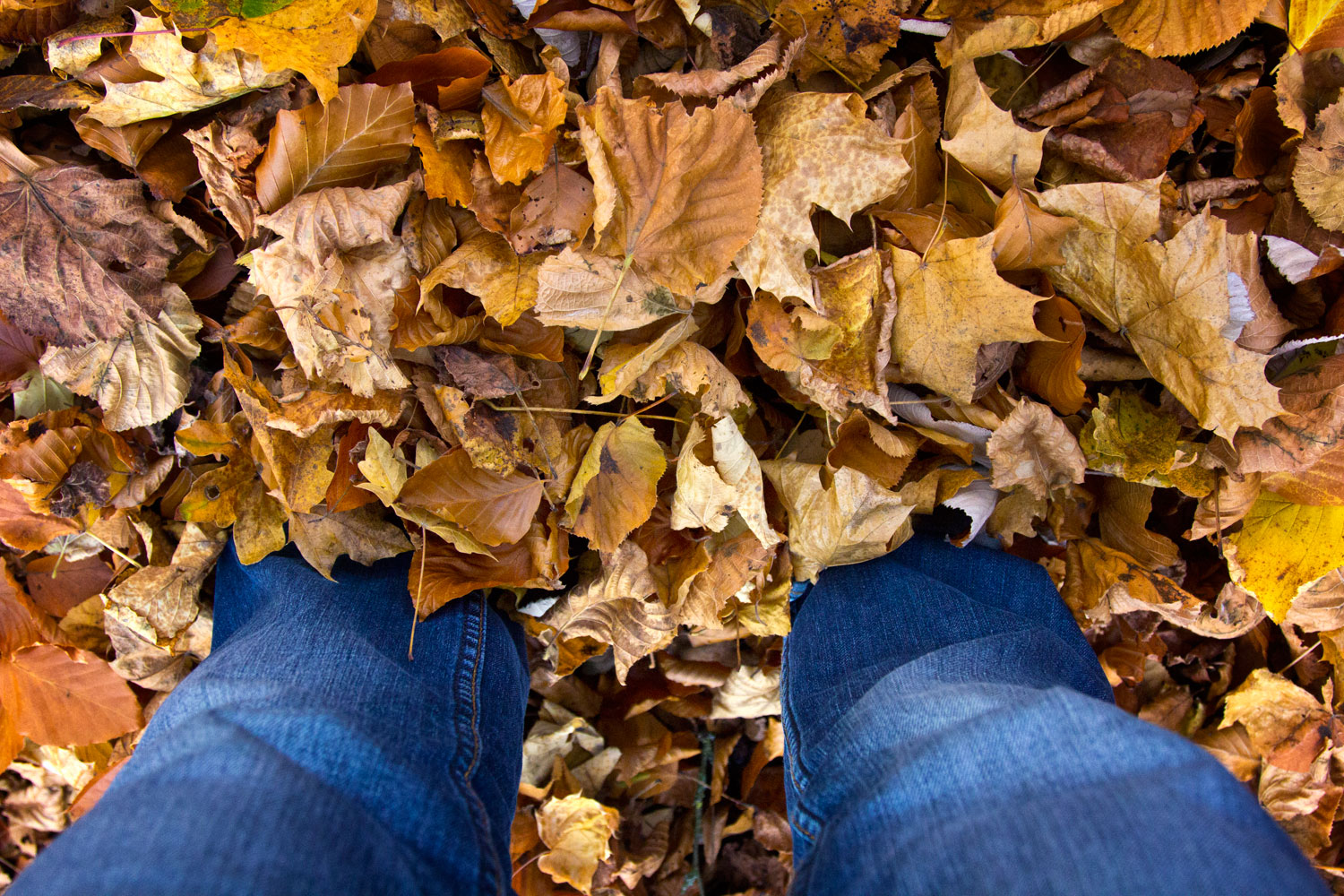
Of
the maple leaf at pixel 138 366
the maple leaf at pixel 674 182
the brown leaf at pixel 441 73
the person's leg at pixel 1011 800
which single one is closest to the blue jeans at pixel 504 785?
the person's leg at pixel 1011 800

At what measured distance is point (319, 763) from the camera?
1.79 ft

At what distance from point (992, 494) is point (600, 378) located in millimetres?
515

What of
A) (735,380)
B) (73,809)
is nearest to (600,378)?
(735,380)

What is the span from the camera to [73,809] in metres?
1.20

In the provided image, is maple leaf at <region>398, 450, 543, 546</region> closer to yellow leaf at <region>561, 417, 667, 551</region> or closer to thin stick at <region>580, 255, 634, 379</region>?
yellow leaf at <region>561, 417, 667, 551</region>

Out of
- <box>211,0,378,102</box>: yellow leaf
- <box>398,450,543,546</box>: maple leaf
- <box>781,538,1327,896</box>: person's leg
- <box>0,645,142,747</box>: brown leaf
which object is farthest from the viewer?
<box>0,645,142,747</box>: brown leaf

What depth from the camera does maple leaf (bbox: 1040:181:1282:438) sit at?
0.76m

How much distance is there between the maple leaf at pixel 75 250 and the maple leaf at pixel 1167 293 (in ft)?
3.27

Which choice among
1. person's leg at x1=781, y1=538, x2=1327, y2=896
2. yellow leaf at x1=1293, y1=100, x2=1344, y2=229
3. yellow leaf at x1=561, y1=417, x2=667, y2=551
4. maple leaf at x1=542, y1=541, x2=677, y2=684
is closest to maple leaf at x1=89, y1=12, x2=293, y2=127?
yellow leaf at x1=561, y1=417, x2=667, y2=551

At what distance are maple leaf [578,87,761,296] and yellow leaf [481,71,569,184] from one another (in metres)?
0.04

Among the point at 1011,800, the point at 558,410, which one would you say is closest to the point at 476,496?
the point at 558,410

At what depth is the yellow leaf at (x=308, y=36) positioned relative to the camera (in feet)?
2.41

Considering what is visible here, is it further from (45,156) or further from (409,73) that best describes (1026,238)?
(45,156)

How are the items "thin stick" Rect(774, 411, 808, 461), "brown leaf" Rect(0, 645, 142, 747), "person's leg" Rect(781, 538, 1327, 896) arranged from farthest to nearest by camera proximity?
"brown leaf" Rect(0, 645, 142, 747)
"thin stick" Rect(774, 411, 808, 461)
"person's leg" Rect(781, 538, 1327, 896)
